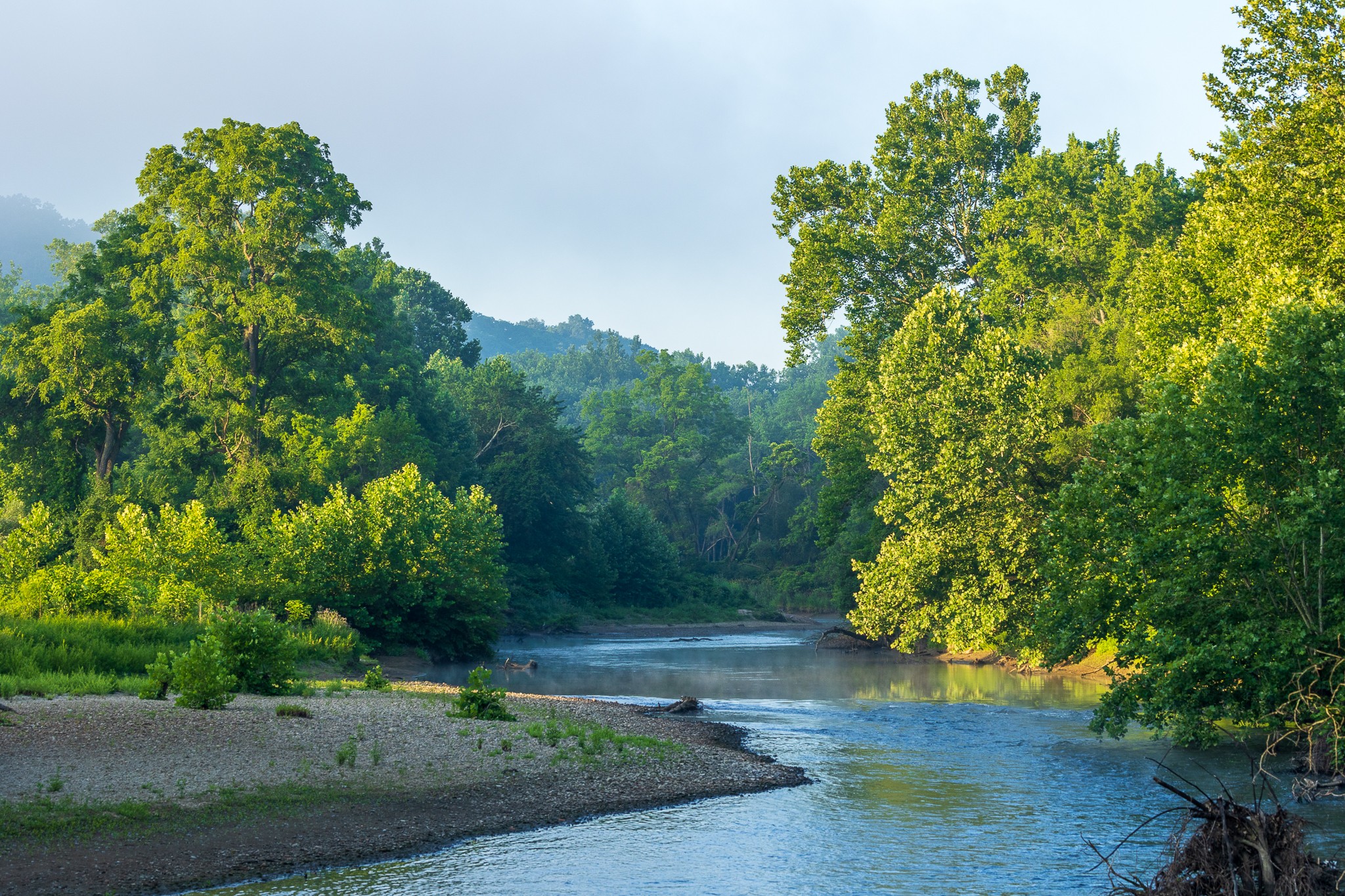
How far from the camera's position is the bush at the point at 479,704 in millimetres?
27000

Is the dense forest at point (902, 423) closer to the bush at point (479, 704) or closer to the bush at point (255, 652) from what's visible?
the bush at point (255, 652)

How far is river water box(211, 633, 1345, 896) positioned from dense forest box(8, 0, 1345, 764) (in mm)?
2494

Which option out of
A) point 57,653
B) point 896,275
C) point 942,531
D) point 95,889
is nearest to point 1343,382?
point 942,531

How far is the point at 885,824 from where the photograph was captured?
19.9m

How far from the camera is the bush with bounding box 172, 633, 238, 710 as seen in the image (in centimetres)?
2347

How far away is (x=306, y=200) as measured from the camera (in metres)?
63.7

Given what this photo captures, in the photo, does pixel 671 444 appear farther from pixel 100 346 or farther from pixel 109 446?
pixel 100 346

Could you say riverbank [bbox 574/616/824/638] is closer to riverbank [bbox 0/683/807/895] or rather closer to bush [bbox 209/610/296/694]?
bush [bbox 209/610/296/694]

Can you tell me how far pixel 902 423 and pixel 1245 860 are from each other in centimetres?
3252

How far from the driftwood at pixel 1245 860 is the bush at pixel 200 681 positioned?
19.2m

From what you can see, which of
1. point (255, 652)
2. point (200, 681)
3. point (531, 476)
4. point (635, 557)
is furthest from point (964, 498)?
point (635, 557)

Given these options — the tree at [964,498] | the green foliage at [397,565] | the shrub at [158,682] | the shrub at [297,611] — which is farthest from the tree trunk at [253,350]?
the shrub at [158,682]

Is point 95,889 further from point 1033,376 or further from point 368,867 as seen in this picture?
point 1033,376

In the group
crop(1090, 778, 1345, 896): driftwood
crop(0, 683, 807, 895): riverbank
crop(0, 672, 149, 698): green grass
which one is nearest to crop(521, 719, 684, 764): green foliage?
crop(0, 683, 807, 895): riverbank
